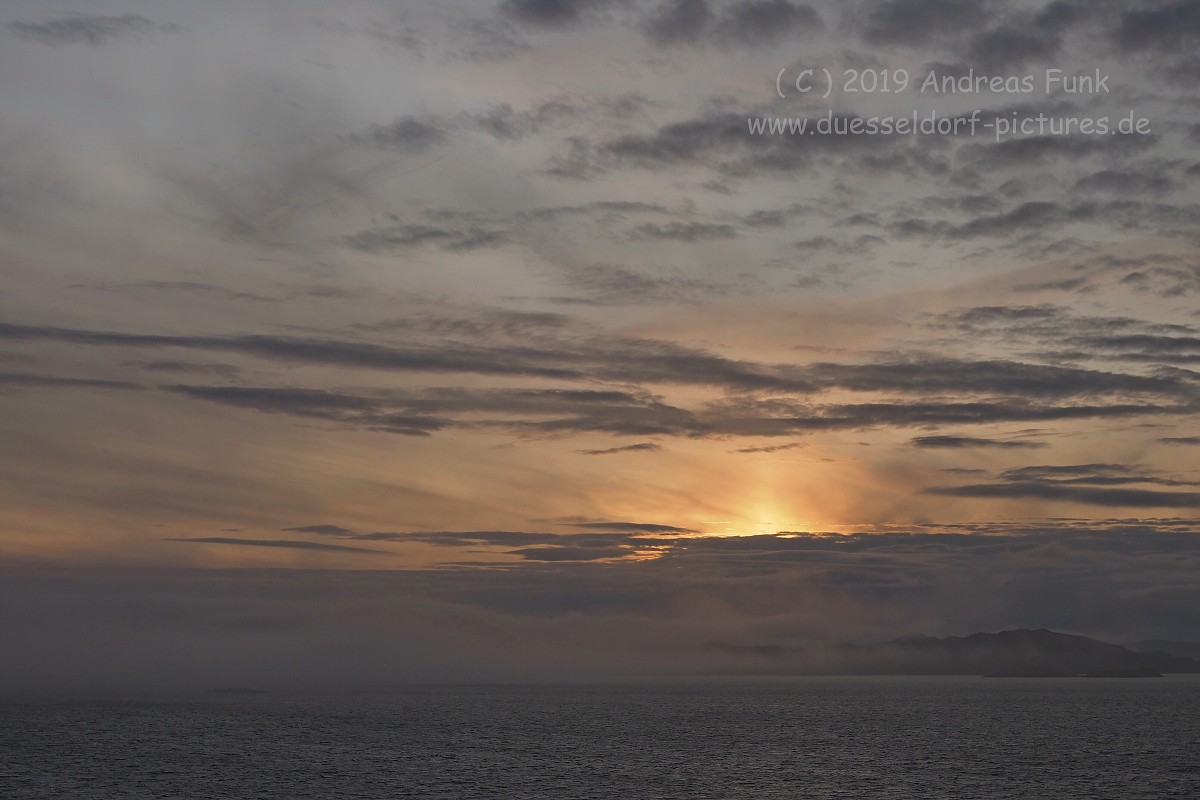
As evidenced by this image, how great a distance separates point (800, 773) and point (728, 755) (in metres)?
27.4

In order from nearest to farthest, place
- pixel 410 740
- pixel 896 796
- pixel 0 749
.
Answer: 1. pixel 896 796
2. pixel 0 749
3. pixel 410 740

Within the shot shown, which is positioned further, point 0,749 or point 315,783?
point 0,749

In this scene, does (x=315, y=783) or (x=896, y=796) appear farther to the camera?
(x=315, y=783)

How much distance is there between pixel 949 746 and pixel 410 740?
99.3m

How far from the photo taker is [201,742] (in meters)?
199

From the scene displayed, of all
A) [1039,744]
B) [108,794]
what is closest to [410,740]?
[108,794]

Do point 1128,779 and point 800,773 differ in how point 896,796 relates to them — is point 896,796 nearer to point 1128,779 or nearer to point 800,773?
point 800,773

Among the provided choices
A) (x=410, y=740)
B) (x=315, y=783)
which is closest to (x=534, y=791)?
(x=315, y=783)

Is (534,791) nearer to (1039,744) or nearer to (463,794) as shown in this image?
(463,794)

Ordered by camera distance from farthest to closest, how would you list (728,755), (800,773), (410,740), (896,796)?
1. (410,740)
2. (728,755)
3. (800,773)
4. (896,796)

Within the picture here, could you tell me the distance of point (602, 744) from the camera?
187 m

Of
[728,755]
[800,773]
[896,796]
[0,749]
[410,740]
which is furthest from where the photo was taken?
[410,740]

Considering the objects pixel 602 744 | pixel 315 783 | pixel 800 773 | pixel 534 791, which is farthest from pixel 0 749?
pixel 800 773

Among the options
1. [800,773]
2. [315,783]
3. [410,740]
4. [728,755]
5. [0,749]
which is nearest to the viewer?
[315,783]
